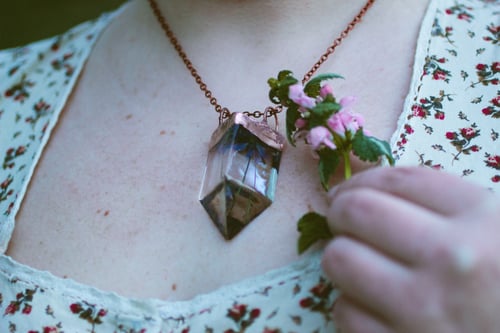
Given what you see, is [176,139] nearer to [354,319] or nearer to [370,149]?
[370,149]

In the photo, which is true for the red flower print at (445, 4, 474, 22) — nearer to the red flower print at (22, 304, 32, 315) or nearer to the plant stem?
the plant stem

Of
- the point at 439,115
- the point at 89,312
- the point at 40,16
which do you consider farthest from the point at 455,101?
the point at 40,16

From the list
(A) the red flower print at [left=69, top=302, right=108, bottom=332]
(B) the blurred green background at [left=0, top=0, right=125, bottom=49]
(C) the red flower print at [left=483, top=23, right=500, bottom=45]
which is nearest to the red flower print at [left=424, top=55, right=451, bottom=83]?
(C) the red flower print at [left=483, top=23, right=500, bottom=45]

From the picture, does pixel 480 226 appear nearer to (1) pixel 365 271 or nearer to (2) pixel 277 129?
(1) pixel 365 271

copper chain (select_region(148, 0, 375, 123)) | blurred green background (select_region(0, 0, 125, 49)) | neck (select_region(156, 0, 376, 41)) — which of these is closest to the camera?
copper chain (select_region(148, 0, 375, 123))

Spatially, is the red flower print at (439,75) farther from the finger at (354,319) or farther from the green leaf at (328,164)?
the finger at (354,319)

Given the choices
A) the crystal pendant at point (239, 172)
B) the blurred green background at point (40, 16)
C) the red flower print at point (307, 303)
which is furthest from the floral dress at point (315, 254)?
the blurred green background at point (40, 16)

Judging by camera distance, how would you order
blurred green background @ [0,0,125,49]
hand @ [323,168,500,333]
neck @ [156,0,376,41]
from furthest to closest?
1. blurred green background @ [0,0,125,49]
2. neck @ [156,0,376,41]
3. hand @ [323,168,500,333]
